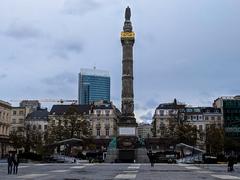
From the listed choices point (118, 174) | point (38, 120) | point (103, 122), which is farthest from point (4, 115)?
point (118, 174)

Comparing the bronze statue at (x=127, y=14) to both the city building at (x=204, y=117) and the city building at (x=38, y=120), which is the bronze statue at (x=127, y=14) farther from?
the city building at (x=38, y=120)

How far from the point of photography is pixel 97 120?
6122 inches

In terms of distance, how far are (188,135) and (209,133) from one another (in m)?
11.1

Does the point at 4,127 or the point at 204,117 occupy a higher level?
the point at 204,117

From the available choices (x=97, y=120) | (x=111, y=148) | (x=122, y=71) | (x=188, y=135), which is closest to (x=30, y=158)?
(x=111, y=148)

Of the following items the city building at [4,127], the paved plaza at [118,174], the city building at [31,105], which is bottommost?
the paved plaza at [118,174]

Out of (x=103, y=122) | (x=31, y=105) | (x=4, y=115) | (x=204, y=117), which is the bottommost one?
(x=4, y=115)

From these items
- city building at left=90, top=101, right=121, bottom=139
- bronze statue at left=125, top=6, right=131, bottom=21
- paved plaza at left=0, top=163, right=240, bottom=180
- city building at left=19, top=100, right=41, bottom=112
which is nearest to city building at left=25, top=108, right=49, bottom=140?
city building at left=19, top=100, right=41, bottom=112

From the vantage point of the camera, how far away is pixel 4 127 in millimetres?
103938

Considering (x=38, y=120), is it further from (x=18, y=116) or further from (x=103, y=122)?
(x=103, y=122)

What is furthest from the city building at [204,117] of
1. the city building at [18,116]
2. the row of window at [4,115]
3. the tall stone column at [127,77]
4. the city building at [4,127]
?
the row of window at [4,115]

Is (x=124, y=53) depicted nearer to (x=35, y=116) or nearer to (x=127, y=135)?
(x=127, y=135)

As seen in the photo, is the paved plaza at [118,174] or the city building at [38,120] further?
the city building at [38,120]

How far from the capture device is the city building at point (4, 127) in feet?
333
